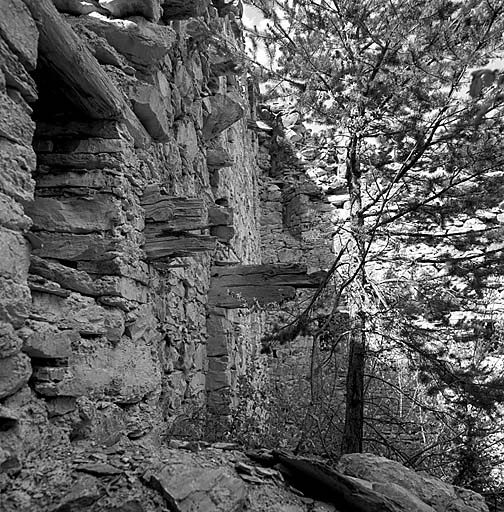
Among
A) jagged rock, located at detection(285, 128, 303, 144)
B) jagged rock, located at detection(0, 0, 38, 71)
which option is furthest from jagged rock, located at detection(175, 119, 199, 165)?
jagged rock, located at detection(285, 128, 303, 144)

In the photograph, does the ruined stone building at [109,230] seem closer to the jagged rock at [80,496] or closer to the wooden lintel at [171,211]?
the wooden lintel at [171,211]

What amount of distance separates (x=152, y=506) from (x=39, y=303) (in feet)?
3.59

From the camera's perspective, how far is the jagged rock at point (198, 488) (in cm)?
198

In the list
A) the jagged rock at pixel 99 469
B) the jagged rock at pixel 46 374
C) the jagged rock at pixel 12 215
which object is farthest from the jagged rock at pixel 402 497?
the jagged rock at pixel 12 215

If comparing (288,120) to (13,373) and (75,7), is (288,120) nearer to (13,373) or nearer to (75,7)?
(75,7)

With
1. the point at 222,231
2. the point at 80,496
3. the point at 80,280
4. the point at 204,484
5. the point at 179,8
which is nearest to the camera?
the point at 80,496

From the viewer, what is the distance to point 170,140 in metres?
3.96

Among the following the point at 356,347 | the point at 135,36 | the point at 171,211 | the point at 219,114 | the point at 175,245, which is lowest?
the point at 356,347

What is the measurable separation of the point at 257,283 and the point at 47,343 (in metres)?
2.81

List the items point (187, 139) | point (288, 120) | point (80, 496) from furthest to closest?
point (288, 120), point (187, 139), point (80, 496)

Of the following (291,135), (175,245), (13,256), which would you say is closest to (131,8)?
(175,245)

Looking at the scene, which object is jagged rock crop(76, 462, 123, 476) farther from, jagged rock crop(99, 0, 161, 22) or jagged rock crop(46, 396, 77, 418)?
jagged rock crop(99, 0, 161, 22)

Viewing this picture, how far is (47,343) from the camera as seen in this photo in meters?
2.27

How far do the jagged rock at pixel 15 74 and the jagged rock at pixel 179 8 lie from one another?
1957mm
